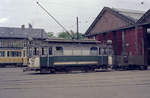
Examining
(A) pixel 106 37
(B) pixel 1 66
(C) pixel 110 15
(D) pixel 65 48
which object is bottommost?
(B) pixel 1 66

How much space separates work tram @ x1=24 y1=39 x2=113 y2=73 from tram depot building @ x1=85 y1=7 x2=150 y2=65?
15.4 feet

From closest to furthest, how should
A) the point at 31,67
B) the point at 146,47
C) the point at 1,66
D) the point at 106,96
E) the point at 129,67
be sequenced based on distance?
1. the point at 106,96
2. the point at 31,67
3. the point at 129,67
4. the point at 146,47
5. the point at 1,66

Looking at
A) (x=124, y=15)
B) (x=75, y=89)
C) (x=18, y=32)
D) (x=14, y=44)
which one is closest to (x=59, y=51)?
(x=75, y=89)

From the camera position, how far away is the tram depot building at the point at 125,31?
30.6 meters

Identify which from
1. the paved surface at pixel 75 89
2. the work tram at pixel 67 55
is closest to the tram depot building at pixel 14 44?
the work tram at pixel 67 55

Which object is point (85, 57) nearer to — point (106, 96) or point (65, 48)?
point (65, 48)

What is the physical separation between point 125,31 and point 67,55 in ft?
50.7

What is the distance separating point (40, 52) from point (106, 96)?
523 inches

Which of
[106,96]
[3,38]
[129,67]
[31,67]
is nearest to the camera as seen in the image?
[106,96]

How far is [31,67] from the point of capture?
21.0 meters

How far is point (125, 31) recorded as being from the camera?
114 ft

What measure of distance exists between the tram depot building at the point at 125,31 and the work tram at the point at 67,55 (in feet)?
15.4

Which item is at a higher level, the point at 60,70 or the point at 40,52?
the point at 40,52

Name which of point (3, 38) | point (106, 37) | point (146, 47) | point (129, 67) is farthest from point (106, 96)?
point (3, 38)
